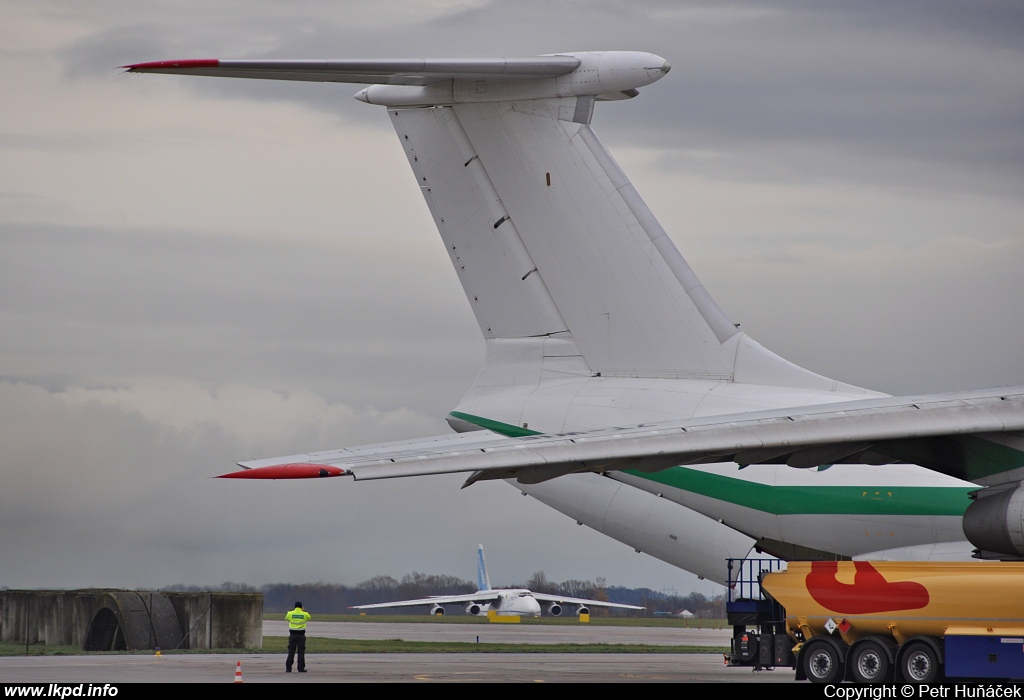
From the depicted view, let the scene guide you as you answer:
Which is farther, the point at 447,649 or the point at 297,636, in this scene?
the point at 447,649

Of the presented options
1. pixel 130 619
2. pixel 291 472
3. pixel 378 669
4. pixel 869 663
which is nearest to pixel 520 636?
pixel 130 619

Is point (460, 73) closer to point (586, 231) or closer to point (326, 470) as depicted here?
point (586, 231)

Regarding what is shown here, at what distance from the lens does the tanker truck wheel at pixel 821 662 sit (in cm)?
1214

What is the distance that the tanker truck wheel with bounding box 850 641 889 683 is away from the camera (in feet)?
38.6

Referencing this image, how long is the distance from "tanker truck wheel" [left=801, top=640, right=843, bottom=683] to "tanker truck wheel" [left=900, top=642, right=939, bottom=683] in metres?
0.78

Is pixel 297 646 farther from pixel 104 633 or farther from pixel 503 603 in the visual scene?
pixel 503 603

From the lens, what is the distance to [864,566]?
1200cm

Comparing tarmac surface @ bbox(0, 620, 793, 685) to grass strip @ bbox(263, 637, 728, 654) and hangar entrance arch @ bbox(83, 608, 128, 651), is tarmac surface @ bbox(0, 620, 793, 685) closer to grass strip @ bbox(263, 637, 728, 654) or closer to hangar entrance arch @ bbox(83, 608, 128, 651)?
grass strip @ bbox(263, 637, 728, 654)

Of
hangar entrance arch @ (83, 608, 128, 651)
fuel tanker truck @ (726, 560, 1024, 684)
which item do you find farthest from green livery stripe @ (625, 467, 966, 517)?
hangar entrance arch @ (83, 608, 128, 651)

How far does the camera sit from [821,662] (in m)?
12.3

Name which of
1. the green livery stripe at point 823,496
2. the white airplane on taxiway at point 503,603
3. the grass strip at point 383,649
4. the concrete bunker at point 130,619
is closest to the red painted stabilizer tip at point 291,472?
the green livery stripe at point 823,496

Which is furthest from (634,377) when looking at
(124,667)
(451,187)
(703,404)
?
(124,667)

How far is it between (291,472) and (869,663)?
6271mm

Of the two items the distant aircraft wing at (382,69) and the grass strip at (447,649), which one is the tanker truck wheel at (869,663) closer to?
the distant aircraft wing at (382,69)
